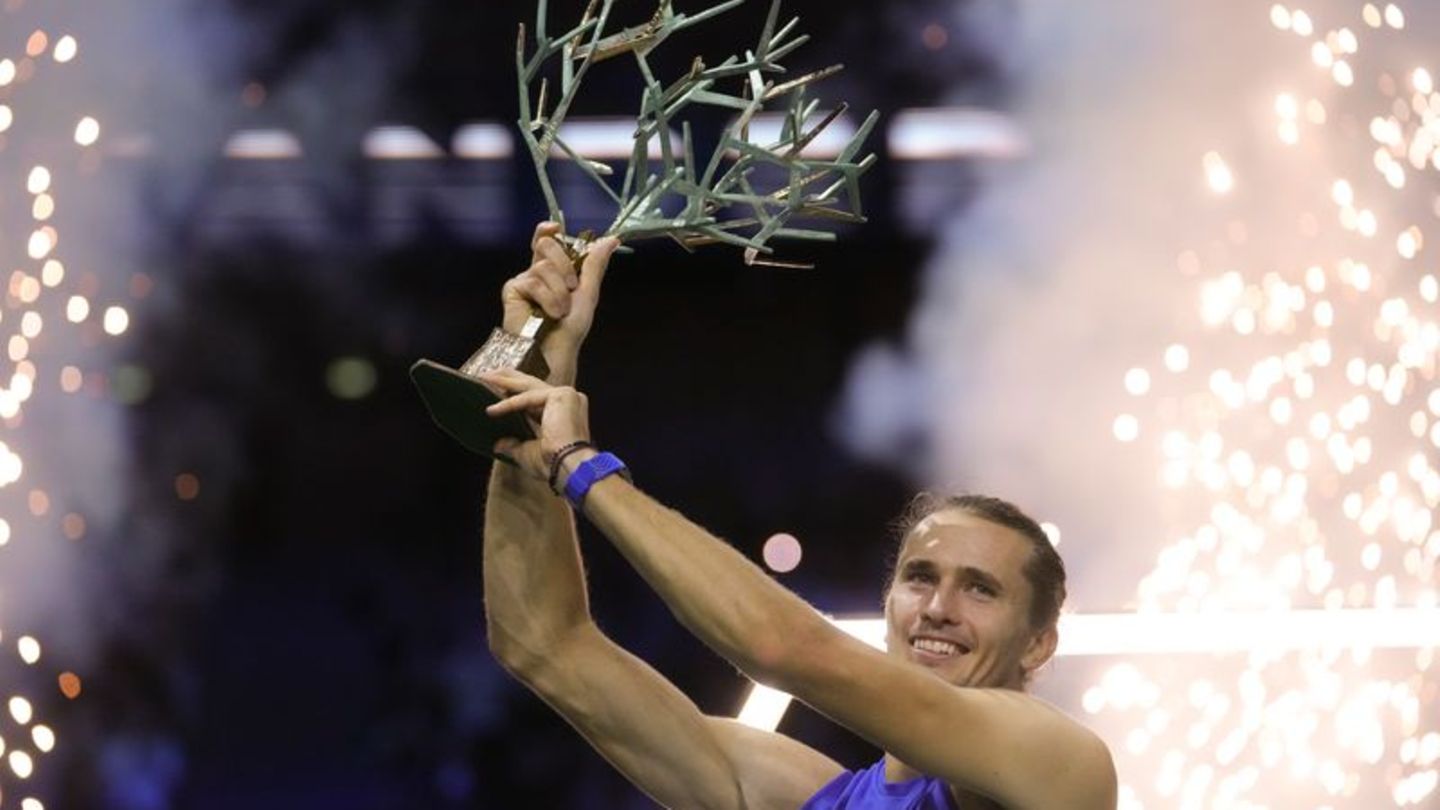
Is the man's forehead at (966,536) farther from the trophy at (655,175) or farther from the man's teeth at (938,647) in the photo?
the trophy at (655,175)

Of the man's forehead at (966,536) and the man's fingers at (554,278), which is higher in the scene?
the man's fingers at (554,278)

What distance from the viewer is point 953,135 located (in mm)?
→ 4129

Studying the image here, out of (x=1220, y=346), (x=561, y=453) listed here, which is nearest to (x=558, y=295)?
(x=561, y=453)

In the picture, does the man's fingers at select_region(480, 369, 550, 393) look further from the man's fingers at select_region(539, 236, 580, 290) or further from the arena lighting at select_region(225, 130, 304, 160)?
the arena lighting at select_region(225, 130, 304, 160)

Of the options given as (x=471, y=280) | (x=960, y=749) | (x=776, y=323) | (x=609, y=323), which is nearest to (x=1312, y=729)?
(x=776, y=323)

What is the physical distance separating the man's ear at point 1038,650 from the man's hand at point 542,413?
2.22 feet

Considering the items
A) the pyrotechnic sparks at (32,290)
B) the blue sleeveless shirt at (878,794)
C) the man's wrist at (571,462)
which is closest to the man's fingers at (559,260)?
the man's wrist at (571,462)

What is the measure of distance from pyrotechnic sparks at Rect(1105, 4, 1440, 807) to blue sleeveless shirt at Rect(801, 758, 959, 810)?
63.4 inches

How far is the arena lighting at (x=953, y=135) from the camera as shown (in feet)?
13.5

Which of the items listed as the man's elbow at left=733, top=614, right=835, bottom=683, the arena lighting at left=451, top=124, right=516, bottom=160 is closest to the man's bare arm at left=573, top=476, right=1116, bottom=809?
the man's elbow at left=733, top=614, right=835, bottom=683

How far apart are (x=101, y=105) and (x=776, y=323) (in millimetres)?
1364

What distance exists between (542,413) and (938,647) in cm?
59

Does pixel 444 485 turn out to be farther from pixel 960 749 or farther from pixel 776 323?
pixel 960 749

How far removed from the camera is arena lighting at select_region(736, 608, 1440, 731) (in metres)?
3.87
